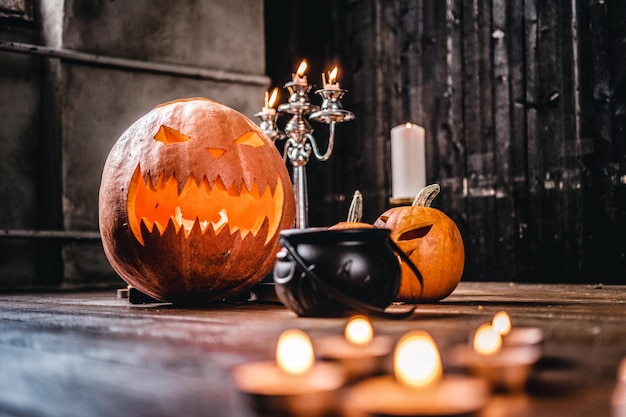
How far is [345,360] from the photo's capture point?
67 cm

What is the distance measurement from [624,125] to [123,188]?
8.32 feet

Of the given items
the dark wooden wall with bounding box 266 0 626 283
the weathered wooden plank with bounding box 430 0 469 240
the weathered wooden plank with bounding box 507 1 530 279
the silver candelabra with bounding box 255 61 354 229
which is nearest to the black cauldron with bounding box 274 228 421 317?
the silver candelabra with bounding box 255 61 354 229

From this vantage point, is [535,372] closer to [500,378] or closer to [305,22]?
[500,378]

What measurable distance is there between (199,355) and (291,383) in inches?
11.7

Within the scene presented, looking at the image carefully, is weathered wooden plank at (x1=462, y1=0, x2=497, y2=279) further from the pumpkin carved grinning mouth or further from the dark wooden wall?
the pumpkin carved grinning mouth

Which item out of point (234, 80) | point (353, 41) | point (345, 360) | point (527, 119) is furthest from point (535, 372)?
point (353, 41)

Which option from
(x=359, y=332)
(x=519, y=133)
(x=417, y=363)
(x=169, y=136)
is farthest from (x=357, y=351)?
(x=519, y=133)

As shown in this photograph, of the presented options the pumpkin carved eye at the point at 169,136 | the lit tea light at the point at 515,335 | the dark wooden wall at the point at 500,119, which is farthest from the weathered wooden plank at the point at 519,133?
the lit tea light at the point at 515,335

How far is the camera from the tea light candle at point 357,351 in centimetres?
67

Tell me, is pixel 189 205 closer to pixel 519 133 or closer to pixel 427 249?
pixel 427 249

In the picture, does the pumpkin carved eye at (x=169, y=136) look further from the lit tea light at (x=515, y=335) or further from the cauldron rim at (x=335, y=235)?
the lit tea light at (x=515, y=335)

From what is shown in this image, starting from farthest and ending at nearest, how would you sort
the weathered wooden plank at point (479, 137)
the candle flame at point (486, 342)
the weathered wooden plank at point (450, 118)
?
the weathered wooden plank at point (450, 118) < the weathered wooden plank at point (479, 137) < the candle flame at point (486, 342)

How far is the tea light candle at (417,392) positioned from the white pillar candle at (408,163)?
160 centimetres

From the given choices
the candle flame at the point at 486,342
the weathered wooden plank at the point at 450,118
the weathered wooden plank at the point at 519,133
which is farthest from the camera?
the weathered wooden plank at the point at 450,118
